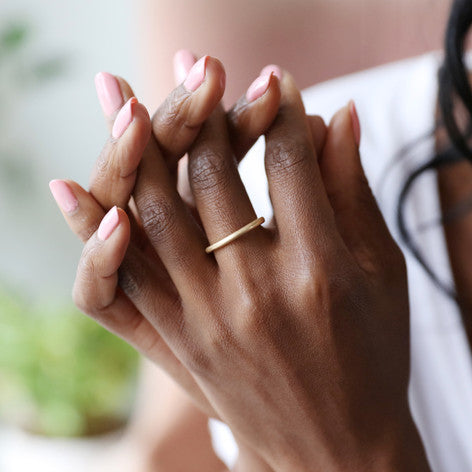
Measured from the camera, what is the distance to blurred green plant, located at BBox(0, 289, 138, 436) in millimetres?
1354

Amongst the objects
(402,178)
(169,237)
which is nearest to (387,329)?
(169,237)

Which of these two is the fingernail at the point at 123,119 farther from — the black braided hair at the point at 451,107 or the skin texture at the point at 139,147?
the black braided hair at the point at 451,107

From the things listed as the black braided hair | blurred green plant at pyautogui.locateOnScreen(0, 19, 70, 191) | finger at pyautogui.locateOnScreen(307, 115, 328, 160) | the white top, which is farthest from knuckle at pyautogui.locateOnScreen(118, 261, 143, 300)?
blurred green plant at pyautogui.locateOnScreen(0, 19, 70, 191)

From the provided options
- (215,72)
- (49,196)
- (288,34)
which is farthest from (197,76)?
(49,196)

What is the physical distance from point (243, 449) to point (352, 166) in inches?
12.5

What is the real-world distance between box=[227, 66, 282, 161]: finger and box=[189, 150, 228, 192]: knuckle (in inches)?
1.8

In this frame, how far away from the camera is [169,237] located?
502 mm

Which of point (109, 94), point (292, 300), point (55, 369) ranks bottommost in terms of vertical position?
point (55, 369)

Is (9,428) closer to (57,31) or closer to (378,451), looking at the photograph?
(57,31)

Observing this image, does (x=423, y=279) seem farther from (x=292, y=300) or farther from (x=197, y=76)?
(x=197, y=76)

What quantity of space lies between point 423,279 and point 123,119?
1.88ft

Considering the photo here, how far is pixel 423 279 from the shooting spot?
34.8 inches

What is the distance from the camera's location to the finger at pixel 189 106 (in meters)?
→ 0.49

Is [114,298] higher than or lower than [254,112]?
lower
